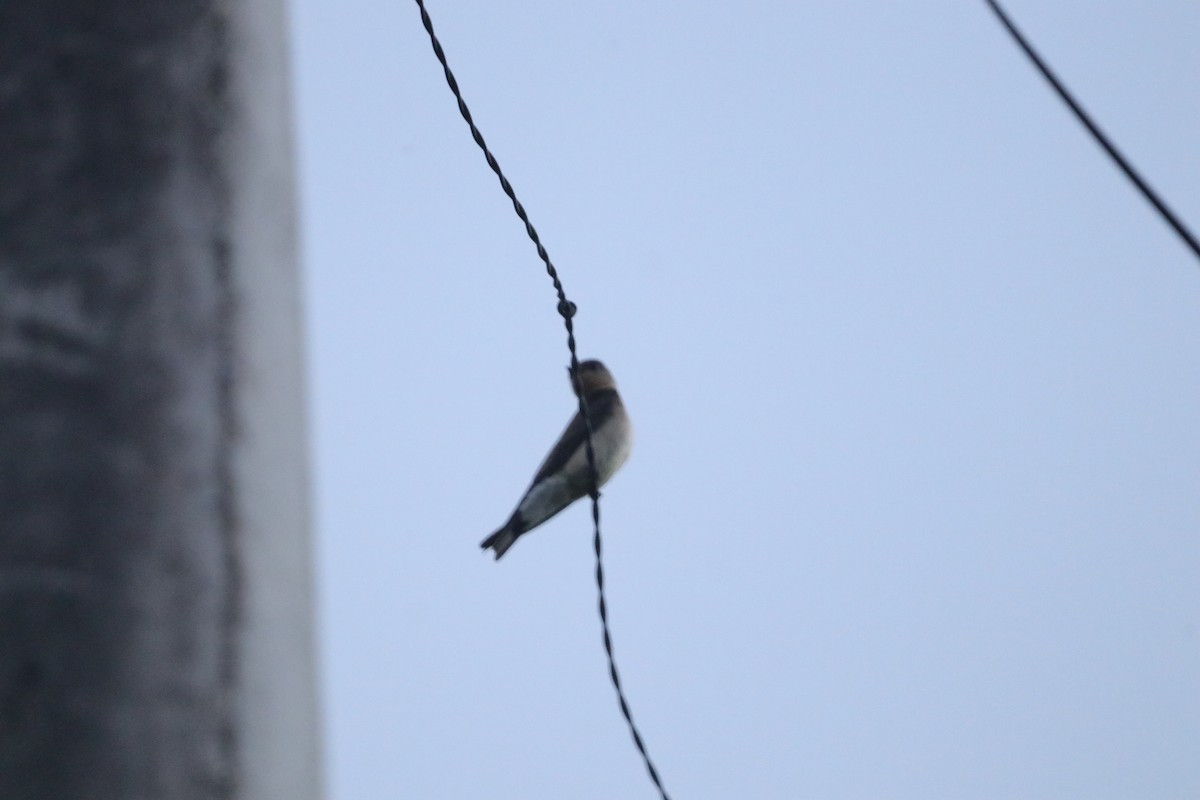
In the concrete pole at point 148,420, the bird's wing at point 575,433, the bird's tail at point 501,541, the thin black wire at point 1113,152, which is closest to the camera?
the concrete pole at point 148,420

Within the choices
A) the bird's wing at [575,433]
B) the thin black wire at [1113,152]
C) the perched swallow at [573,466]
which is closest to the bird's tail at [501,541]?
the perched swallow at [573,466]

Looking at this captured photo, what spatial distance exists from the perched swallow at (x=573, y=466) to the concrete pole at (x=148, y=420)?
4.51 metres

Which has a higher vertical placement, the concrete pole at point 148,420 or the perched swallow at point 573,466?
the perched swallow at point 573,466

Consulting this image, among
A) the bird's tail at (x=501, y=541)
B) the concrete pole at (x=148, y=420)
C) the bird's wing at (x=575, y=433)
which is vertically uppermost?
the bird's wing at (x=575, y=433)

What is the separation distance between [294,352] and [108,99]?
29 centimetres

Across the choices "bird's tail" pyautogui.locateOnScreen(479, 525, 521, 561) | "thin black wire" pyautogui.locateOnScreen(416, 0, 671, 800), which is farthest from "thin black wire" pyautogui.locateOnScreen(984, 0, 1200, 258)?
"bird's tail" pyautogui.locateOnScreen(479, 525, 521, 561)

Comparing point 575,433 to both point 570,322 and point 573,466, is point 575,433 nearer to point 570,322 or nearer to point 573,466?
point 573,466

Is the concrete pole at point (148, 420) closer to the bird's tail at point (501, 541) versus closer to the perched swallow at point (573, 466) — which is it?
the perched swallow at point (573, 466)

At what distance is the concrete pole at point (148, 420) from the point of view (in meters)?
1.01

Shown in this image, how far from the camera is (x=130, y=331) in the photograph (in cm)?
109

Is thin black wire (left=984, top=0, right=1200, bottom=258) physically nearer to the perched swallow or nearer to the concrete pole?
the concrete pole

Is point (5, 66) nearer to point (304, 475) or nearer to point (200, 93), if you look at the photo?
point (200, 93)

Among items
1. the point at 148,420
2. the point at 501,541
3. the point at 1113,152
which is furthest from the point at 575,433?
the point at 148,420

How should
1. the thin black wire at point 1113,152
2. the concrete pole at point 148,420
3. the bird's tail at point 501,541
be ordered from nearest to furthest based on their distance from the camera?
the concrete pole at point 148,420 → the thin black wire at point 1113,152 → the bird's tail at point 501,541
